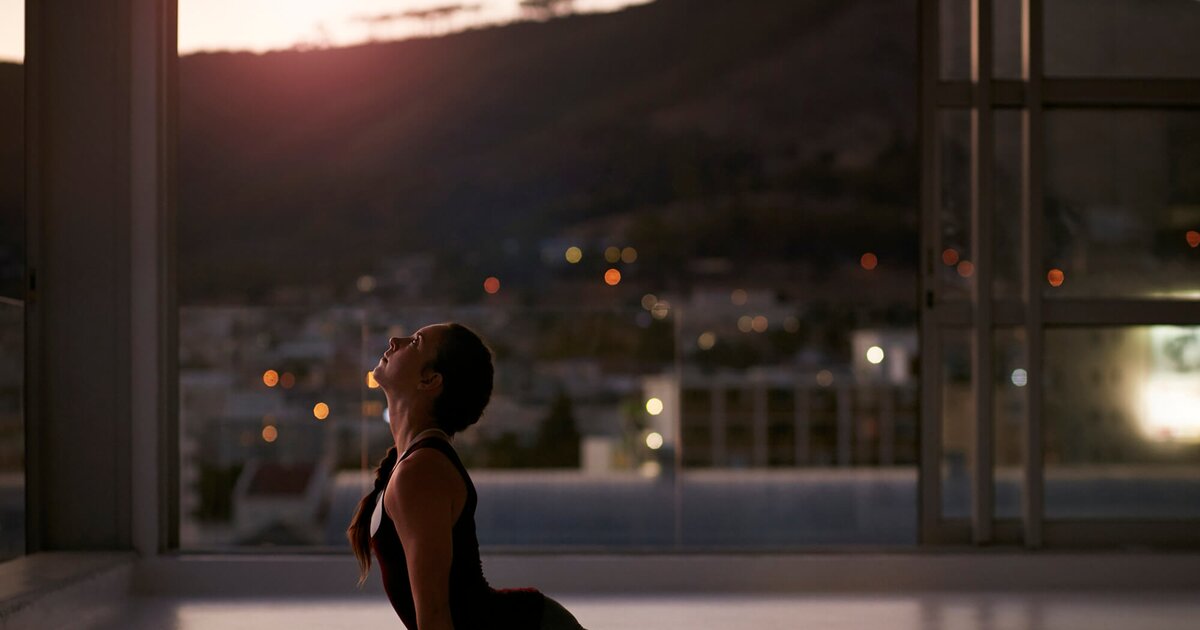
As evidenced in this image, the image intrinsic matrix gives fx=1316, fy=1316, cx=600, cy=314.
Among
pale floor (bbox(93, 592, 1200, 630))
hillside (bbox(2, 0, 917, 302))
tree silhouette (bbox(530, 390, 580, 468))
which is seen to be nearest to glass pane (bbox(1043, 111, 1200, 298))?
pale floor (bbox(93, 592, 1200, 630))

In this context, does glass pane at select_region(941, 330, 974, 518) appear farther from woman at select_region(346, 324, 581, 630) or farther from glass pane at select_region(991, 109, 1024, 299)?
woman at select_region(346, 324, 581, 630)

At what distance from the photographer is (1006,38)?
14.7ft

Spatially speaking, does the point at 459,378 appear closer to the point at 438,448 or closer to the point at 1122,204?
the point at 438,448

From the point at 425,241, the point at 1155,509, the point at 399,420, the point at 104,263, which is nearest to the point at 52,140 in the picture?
the point at 104,263

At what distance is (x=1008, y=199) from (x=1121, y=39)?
2.25 feet

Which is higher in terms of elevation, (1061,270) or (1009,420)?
(1061,270)

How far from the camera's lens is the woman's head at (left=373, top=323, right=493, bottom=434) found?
1685 mm

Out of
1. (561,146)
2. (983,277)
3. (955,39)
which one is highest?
(561,146)

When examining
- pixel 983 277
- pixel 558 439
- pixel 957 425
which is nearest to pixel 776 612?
pixel 957 425

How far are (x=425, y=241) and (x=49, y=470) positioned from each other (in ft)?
35.1

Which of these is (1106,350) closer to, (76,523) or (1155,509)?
(1155,509)

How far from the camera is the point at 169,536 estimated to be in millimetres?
4328

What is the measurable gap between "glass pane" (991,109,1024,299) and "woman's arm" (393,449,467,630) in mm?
3326

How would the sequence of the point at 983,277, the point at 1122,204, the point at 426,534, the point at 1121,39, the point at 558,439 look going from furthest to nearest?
1. the point at 558,439
2. the point at 1122,204
3. the point at 1121,39
4. the point at 983,277
5. the point at 426,534
